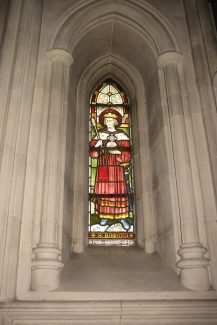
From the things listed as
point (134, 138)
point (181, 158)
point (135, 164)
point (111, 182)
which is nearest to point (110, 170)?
point (111, 182)

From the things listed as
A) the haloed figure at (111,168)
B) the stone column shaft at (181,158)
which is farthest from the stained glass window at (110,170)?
the stone column shaft at (181,158)

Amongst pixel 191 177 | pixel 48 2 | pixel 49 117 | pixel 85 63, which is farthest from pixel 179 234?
pixel 48 2

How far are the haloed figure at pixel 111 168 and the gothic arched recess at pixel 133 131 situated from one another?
20 cm

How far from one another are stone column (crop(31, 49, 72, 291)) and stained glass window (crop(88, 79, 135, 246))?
3.52 feet

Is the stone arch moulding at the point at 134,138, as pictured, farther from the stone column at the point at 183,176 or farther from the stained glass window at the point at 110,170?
the stone column at the point at 183,176

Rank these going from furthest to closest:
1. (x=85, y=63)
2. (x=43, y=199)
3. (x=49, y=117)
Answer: (x=85, y=63)
(x=49, y=117)
(x=43, y=199)

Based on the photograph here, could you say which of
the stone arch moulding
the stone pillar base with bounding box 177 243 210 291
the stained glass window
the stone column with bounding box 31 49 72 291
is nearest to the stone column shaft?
the stone pillar base with bounding box 177 243 210 291

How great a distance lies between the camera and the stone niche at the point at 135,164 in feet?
11.6

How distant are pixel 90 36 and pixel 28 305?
4.34m

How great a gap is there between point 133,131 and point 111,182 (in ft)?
3.42

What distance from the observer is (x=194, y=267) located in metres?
3.61

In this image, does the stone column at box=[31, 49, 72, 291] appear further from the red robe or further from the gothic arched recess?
the red robe

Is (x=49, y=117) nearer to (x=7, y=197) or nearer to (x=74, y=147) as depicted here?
(x=74, y=147)

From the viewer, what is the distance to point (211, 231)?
12.5ft
